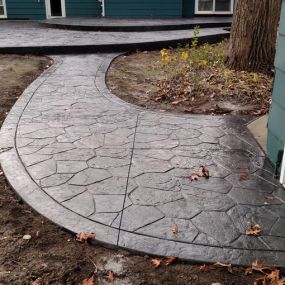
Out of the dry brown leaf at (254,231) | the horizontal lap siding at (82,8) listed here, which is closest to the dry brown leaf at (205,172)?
the dry brown leaf at (254,231)

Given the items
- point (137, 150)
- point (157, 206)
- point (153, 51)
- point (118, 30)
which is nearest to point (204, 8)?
point (118, 30)

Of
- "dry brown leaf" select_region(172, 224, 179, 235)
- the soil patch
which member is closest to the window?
the soil patch

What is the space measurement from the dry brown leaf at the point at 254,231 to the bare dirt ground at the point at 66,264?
38 cm

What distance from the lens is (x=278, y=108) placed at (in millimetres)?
3645

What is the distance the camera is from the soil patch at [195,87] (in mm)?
5547

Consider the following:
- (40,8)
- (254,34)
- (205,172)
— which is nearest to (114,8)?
(40,8)

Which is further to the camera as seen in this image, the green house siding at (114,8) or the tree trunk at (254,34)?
the green house siding at (114,8)

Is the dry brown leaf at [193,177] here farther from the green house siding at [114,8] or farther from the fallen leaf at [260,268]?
the green house siding at [114,8]

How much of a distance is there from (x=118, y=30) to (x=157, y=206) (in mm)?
9772

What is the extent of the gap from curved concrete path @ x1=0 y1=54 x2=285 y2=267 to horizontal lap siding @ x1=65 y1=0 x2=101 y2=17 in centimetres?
993

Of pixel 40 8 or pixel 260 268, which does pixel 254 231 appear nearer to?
pixel 260 268

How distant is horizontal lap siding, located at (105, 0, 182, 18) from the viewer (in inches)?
552

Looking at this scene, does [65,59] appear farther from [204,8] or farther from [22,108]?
[204,8]

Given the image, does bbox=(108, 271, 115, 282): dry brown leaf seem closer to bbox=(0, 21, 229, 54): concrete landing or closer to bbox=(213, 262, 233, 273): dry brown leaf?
bbox=(213, 262, 233, 273): dry brown leaf
